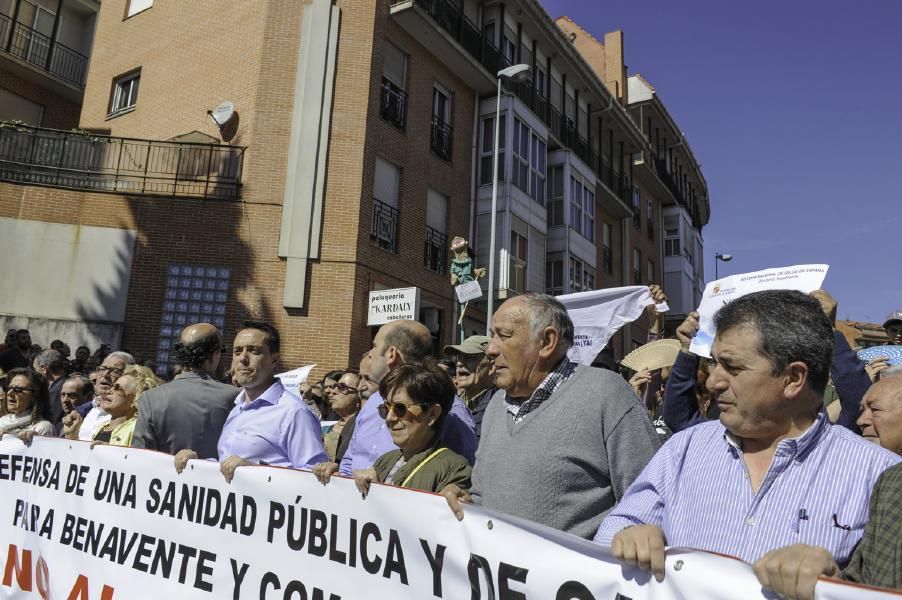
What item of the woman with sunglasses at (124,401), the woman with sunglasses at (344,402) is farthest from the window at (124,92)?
the woman with sunglasses at (124,401)

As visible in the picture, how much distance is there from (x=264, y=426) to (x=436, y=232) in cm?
1476

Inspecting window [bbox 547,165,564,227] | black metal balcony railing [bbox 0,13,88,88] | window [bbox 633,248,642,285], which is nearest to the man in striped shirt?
window [bbox 547,165,564,227]

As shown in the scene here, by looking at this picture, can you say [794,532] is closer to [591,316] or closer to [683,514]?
[683,514]

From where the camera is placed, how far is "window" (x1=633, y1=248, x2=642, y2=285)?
31344 mm

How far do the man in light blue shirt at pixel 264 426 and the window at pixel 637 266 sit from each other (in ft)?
93.3

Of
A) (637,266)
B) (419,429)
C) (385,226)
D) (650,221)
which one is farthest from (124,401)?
(650,221)

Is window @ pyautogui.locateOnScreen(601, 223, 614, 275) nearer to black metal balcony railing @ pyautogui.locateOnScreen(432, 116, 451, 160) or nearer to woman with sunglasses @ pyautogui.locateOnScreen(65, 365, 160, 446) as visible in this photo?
black metal balcony railing @ pyautogui.locateOnScreen(432, 116, 451, 160)

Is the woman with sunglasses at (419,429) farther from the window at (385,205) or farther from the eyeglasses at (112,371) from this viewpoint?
the window at (385,205)

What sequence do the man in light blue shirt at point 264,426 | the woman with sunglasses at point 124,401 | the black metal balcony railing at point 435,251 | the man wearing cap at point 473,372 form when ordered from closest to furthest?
the man in light blue shirt at point 264,426
the woman with sunglasses at point 124,401
the man wearing cap at point 473,372
the black metal balcony railing at point 435,251

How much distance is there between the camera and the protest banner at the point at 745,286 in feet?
11.2

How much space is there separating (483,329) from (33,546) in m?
16.3

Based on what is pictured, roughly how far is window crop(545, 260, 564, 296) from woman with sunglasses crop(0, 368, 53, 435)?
1867cm

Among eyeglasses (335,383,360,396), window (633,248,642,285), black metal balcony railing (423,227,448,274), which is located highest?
window (633,248,642,285)

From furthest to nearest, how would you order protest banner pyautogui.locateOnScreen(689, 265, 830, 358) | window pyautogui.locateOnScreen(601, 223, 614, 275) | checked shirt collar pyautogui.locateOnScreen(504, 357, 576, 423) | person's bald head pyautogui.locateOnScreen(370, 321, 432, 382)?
window pyautogui.locateOnScreen(601, 223, 614, 275)
person's bald head pyautogui.locateOnScreen(370, 321, 432, 382)
protest banner pyautogui.locateOnScreen(689, 265, 830, 358)
checked shirt collar pyautogui.locateOnScreen(504, 357, 576, 423)
